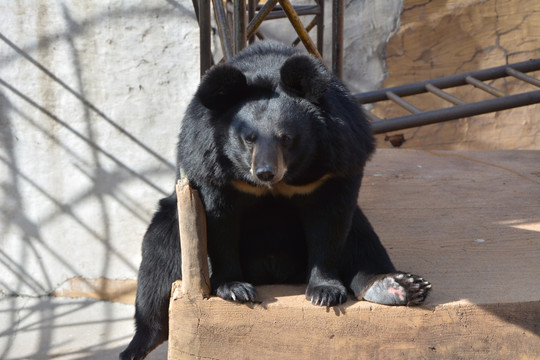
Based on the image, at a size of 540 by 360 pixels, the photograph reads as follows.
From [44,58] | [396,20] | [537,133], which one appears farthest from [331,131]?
[537,133]

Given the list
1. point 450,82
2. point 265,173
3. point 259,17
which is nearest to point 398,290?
point 265,173

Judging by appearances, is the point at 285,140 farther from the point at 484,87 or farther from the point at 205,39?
the point at 484,87

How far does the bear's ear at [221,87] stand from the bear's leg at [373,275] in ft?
2.52

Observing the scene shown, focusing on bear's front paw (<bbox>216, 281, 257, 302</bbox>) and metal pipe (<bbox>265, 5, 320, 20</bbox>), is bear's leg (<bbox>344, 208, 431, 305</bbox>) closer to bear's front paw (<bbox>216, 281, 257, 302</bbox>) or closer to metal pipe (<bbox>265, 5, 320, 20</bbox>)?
bear's front paw (<bbox>216, 281, 257, 302</bbox>)

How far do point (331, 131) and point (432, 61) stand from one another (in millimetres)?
5425

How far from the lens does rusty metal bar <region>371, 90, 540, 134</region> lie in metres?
4.84

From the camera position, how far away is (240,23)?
11.8ft

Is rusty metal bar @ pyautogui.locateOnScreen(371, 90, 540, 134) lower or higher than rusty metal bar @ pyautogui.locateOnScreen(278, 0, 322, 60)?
lower

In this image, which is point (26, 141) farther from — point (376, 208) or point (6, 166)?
point (376, 208)

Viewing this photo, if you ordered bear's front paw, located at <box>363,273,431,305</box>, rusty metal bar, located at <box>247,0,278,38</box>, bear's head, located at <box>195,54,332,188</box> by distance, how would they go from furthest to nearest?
rusty metal bar, located at <box>247,0,278,38</box>
bear's front paw, located at <box>363,273,431,305</box>
bear's head, located at <box>195,54,332,188</box>

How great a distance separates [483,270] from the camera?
2867 millimetres

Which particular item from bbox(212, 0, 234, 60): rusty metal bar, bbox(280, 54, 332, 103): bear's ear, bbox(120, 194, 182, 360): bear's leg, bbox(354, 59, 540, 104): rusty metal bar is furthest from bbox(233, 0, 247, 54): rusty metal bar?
bbox(354, 59, 540, 104): rusty metal bar

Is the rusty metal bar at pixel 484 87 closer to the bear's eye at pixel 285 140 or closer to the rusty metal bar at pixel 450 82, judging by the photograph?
the rusty metal bar at pixel 450 82

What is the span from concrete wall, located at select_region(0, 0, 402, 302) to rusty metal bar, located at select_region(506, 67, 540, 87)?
284cm
